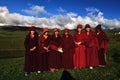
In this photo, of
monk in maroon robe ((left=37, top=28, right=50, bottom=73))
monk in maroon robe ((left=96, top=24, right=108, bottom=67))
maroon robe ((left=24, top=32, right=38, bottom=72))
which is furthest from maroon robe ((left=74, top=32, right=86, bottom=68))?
maroon robe ((left=24, top=32, right=38, bottom=72))

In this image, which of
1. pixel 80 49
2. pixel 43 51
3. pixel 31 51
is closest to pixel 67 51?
pixel 80 49

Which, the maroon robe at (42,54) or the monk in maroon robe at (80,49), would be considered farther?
the monk in maroon robe at (80,49)

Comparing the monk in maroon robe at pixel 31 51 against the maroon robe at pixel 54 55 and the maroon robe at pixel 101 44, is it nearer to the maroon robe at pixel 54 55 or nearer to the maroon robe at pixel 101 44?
the maroon robe at pixel 54 55

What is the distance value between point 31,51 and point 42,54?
935 mm

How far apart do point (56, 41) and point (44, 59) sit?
70.3 inches

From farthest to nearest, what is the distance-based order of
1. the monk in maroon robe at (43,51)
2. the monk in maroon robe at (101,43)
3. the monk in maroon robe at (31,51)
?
the monk in maroon robe at (101,43), the monk in maroon robe at (43,51), the monk in maroon robe at (31,51)

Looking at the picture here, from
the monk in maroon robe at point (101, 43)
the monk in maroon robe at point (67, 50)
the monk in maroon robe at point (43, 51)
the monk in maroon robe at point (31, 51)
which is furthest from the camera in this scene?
the monk in maroon robe at point (101, 43)

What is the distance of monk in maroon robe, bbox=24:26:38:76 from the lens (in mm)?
20438

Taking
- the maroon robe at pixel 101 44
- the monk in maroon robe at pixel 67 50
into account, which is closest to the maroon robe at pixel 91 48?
the maroon robe at pixel 101 44

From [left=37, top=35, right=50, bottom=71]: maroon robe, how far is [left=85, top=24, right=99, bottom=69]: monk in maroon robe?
3264 millimetres

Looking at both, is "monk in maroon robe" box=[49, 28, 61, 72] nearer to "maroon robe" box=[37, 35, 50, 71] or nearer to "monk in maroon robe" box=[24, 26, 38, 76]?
"maroon robe" box=[37, 35, 50, 71]

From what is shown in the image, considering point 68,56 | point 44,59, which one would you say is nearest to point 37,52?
point 44,59

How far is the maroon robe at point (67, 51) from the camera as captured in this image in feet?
68.5

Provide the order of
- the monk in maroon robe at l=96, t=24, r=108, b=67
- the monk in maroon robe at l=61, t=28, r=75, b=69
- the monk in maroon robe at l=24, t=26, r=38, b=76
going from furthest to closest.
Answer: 1. the monk in maroon robe at l=96, t=24, r=108, b=67
2. the monk in maroon robe at l=61, t=28, r=75, b=69
3. the monk in maroon robe at l=24, t=26, r=38, b=76
